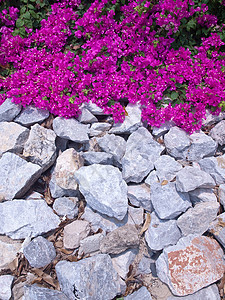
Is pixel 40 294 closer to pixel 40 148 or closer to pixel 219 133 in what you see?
pixel 40 148

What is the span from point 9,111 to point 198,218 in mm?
2762

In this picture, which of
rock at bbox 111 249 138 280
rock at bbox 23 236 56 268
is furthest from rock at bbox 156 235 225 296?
rock at bbox 23 236 56 268

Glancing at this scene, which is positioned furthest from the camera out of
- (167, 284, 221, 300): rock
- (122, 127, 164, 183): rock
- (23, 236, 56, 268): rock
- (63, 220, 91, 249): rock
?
(122, 127, 164, 183): rock

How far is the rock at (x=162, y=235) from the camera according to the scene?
3.16 m

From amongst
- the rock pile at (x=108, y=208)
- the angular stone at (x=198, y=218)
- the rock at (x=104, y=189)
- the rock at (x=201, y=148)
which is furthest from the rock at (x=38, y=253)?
the rock at (x=201, y=148)

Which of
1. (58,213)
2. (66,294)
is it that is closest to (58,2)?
(58,213)

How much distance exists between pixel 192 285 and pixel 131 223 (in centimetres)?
92

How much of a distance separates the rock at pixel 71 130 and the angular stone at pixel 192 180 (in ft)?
4.21

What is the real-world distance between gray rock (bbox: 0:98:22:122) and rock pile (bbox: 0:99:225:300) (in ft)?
0.05

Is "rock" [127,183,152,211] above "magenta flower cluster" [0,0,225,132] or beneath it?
beneath

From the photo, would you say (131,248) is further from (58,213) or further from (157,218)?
(58,213)

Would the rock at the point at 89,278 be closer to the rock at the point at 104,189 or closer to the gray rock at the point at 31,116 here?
the rock at the point at 104,189

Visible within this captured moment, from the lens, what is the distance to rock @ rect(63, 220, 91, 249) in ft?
10.6

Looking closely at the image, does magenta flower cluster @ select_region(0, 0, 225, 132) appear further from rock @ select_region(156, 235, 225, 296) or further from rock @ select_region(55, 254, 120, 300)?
rock @ select_region(55, 254, 120, 300)
